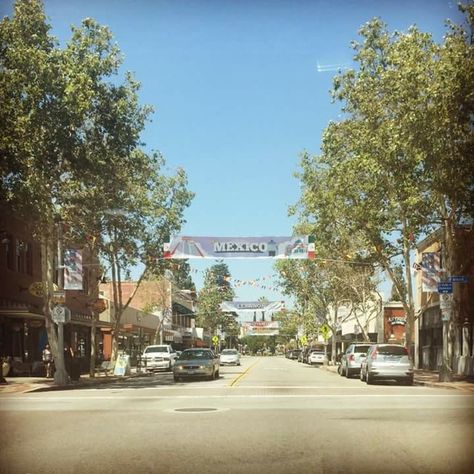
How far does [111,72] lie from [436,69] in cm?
1121

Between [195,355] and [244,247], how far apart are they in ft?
17.9

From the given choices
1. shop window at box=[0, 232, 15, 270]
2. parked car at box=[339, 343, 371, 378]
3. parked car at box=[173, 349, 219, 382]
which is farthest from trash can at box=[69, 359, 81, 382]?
parked car at box=[339, 343, 371, 378]

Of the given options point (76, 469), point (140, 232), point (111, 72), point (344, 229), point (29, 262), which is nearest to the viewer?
point (76, 469)

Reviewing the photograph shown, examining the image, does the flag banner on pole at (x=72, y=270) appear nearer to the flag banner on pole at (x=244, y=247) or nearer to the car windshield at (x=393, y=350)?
the flag banner on pole at (x=244, y=247)

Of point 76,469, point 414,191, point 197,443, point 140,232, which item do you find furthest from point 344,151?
point 76,469

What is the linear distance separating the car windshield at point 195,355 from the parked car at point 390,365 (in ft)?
25.3

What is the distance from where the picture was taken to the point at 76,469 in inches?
362

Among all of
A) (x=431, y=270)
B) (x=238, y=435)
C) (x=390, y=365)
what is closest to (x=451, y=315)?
(x=431, y=270)

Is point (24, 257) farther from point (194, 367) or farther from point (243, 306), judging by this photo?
point (243, 306)

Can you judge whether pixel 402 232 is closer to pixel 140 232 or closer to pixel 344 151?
pixel 344 151

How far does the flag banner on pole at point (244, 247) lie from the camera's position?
33.9 m

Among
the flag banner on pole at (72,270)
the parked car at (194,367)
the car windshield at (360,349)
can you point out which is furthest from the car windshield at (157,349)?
the flag banner on pole at (72,270)

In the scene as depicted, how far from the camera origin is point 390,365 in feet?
92.3

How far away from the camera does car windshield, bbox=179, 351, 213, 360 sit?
107 feet
